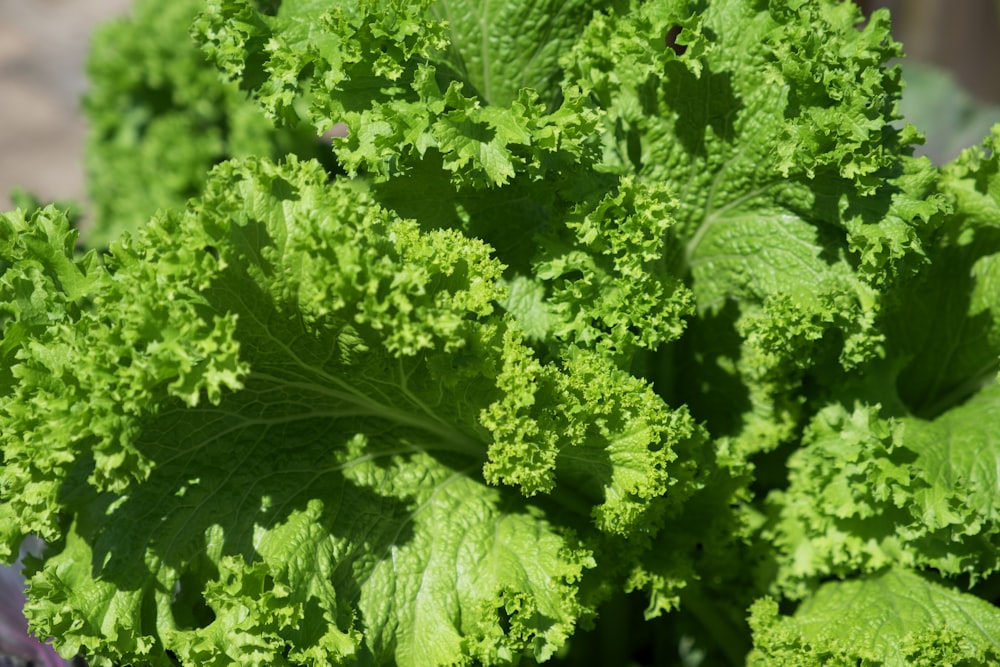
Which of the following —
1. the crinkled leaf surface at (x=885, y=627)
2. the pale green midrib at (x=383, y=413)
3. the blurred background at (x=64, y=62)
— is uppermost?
the blurred background at (x=64, y=62)

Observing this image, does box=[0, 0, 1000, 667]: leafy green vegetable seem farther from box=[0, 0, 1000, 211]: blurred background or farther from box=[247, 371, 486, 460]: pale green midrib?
box=[0, 0, 1000, 211]: blurred background

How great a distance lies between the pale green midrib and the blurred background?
4.99m

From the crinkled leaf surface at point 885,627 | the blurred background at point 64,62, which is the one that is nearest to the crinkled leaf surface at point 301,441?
the crinkled leaf surface at point 885,627

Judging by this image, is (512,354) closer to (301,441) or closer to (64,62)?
(301,441)

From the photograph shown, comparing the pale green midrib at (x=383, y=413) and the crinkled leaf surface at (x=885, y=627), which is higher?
the pale green midrib at (x=383, y=413)

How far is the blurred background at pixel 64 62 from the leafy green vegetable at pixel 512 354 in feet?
15.5

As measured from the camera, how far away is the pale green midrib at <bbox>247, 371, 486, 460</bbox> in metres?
2.38

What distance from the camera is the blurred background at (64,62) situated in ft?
24.3

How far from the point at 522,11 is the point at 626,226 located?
659 mm

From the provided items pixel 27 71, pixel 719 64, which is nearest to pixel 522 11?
pixel 719 64

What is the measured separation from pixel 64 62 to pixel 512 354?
790 centimetres

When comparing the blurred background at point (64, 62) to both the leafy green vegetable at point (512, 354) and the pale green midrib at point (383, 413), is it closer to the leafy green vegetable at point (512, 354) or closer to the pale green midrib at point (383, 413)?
the leafy green vegetable at point (512, 354)

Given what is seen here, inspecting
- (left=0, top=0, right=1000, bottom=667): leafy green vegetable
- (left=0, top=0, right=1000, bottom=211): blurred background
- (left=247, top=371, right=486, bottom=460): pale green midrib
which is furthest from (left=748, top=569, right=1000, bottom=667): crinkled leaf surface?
(left=0, top=0, right=1000, bottom=211): blurred background

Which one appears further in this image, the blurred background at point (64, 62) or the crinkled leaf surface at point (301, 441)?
the blurred background at point (64, 62)
